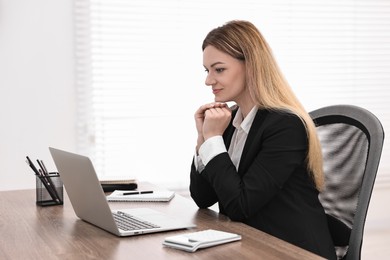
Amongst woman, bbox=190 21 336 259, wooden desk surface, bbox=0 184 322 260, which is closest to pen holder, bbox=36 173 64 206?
wooden desk surface, bbox=0 184 322 260

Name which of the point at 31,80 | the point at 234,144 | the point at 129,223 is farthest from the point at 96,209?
the point at 31,80

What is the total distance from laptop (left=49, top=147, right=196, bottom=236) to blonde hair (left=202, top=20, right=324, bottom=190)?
1.57 feet

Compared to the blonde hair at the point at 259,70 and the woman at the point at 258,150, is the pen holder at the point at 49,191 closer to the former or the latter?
the woman at the point at 258,150

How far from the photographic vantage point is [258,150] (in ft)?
6.73

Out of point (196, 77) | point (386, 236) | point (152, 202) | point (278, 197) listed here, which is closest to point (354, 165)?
point (278, 197)

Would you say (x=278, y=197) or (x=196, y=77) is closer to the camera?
(x=278, y=197)

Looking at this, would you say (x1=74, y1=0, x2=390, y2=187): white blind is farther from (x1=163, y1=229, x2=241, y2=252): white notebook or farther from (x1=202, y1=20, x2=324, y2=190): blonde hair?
(x1=163, y1=229, x2=241, y2=252): white notebook

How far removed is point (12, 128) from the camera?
3473 millimetres

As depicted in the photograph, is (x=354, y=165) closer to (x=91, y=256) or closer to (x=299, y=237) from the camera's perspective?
(x=299, y=237)

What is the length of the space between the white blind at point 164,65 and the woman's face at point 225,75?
58.8 inches

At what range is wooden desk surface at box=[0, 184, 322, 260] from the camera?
1.53 metres

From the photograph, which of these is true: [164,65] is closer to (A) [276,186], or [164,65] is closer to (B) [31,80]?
(B) [31,80]

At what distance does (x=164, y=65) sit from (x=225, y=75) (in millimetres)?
1577

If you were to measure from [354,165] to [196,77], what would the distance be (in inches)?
72.7
